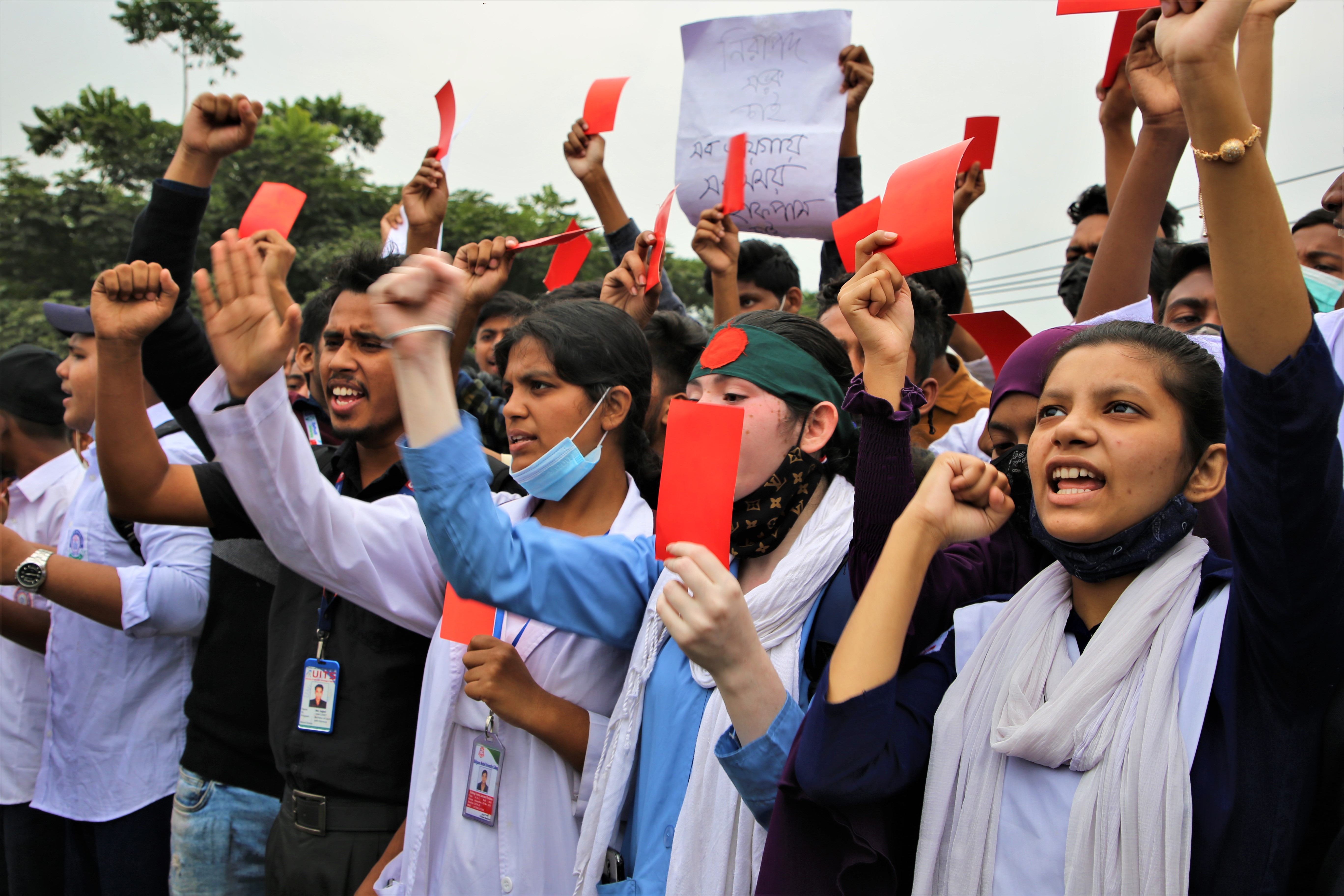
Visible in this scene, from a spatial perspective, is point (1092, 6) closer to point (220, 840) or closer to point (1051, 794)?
point (1051, 794)

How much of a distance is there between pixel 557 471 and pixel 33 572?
1792 mm

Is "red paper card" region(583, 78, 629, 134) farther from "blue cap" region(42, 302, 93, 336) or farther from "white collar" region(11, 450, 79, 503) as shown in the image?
"white collar" region(11, 450, 79, 503)

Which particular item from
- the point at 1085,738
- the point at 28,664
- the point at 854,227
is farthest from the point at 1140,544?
the point at 28,664

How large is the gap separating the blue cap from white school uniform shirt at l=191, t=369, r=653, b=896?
224 centimetres

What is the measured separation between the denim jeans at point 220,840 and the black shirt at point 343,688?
1.15ft

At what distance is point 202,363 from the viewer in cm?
286

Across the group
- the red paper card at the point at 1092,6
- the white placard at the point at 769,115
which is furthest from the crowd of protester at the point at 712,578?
the red paper card at the point at 1092,6

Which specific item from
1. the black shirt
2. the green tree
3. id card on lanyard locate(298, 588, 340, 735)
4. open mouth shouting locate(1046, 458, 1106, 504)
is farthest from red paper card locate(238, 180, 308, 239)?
the green tree

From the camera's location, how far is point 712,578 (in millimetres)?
1524

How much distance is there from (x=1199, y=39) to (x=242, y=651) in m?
2.82

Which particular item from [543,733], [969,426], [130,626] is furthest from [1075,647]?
[130,626]

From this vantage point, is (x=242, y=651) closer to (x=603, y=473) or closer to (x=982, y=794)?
(x=603, y=473)

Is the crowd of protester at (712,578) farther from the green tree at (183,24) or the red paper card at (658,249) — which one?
the green tree at (183,24)

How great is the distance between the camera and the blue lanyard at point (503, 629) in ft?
7.25
